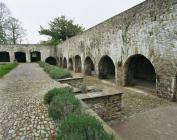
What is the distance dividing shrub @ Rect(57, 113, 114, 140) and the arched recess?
6.16 metres

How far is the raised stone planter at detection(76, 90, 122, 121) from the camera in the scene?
4.42 m

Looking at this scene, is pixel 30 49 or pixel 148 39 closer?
pixel 148 39

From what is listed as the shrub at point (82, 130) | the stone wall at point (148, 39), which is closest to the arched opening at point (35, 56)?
the stone wall at point (148, 39)

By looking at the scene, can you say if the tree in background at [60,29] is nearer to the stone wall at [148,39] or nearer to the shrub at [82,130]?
the stone wall at [148,39]

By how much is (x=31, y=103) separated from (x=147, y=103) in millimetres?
4018

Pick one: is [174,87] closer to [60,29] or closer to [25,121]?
[25,121]

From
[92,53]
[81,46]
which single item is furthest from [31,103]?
[81,46]

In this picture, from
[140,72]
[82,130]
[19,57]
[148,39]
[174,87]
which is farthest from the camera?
[19,57]

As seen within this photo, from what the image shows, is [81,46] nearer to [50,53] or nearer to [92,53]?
[92,53]

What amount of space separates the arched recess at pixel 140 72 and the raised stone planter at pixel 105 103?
3.92 meters

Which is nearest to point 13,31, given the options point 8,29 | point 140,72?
point 8,29

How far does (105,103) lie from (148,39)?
12.2 ft

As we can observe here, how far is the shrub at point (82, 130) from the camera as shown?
2096 millimetres

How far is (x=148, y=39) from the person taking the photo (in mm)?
6637
